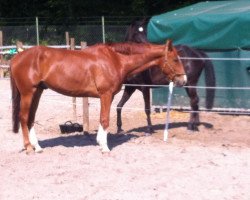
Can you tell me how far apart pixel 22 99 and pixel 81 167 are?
4.73 ft

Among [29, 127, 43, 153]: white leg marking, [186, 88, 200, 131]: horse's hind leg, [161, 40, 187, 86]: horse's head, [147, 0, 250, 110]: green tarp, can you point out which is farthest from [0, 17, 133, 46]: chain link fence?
[29, 127, 43, 153]: white leg marking

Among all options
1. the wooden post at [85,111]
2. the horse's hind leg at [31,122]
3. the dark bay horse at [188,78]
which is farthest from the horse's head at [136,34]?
the horse's hind leg at [31,122]

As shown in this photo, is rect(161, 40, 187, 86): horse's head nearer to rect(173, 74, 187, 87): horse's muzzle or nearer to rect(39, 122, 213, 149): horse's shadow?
rect(173, 74, 187, 87): horse's muzzle

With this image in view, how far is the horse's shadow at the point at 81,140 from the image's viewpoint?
28.6 ft

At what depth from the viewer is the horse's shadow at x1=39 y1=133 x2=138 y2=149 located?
8.73 meters

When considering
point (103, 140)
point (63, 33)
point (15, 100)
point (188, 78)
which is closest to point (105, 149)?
point (103, 140)

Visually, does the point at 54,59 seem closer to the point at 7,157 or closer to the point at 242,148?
the point at 7,157

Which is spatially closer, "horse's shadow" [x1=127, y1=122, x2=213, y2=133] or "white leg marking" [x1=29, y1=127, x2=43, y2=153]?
"white leg marking" [x1=29, y1=127, x2=43, y2=153]

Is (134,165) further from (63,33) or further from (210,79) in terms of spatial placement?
(63,33)

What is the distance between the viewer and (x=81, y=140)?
9.03m

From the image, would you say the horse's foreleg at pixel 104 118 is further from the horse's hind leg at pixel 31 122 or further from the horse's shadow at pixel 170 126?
the horse's shadow at pixel 170 126

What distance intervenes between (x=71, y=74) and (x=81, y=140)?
1377 mm

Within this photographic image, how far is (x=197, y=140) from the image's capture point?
9.11 meters

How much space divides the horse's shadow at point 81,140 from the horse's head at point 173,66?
1.25 meters
